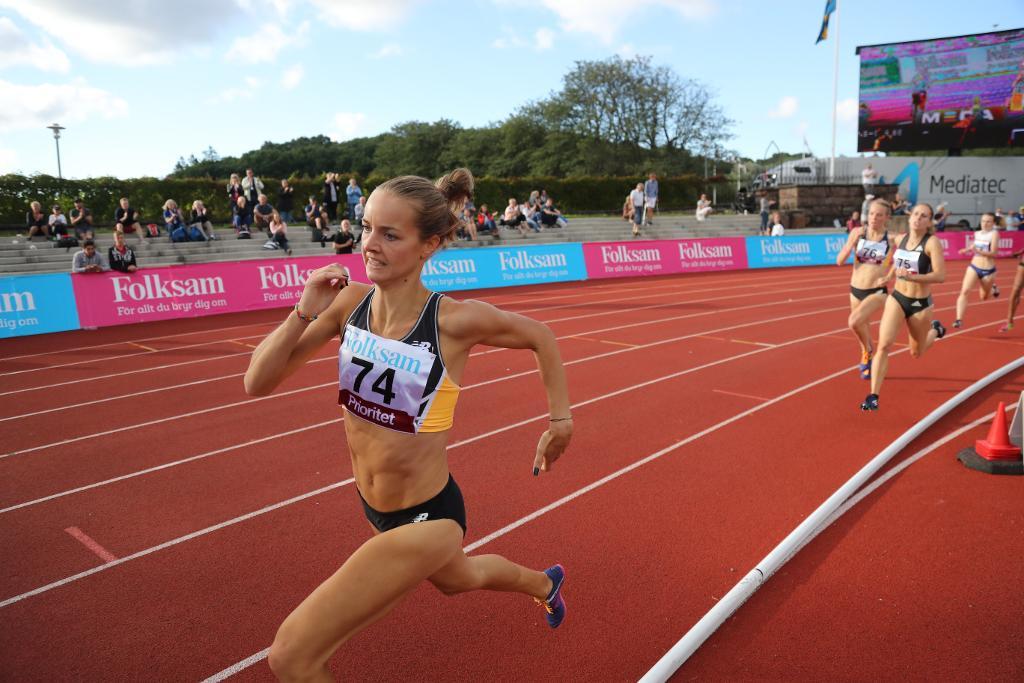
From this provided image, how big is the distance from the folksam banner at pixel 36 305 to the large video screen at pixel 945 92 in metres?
36.4

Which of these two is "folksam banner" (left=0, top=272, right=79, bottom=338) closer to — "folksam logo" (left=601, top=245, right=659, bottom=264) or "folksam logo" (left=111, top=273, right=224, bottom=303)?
"folksam logo" (left=111, top=273, right=224, bottom=303)

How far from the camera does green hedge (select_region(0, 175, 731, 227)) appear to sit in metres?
20.8

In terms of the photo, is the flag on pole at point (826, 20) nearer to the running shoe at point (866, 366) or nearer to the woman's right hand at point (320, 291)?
the running shoe at point (866, 366)

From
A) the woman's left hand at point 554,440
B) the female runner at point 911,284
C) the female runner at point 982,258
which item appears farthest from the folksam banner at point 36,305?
the female runner at point 982,258

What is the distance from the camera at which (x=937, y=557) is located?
4.07 m

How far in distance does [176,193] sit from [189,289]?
13.2 meters


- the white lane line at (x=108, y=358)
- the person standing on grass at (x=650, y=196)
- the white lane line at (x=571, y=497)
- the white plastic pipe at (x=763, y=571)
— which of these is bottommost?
the white lane line at (x=571, y=497)

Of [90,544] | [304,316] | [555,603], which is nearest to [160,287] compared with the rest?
[90,544]

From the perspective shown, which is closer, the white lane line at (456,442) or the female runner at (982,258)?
the white lane line at (456,442)

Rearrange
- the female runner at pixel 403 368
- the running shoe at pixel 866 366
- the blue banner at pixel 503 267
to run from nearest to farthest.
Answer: the female runner at pixel 403 368, the running shoe at pixel 866 366, the blue banner at pixel 503 267

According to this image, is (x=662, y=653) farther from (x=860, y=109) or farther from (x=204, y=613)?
(x=860, y=109)

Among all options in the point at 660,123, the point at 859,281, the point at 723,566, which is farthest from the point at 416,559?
the point at 660,123

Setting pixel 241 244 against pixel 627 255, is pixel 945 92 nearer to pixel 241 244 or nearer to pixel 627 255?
pixel 627 255

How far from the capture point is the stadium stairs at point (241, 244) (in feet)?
53.5
